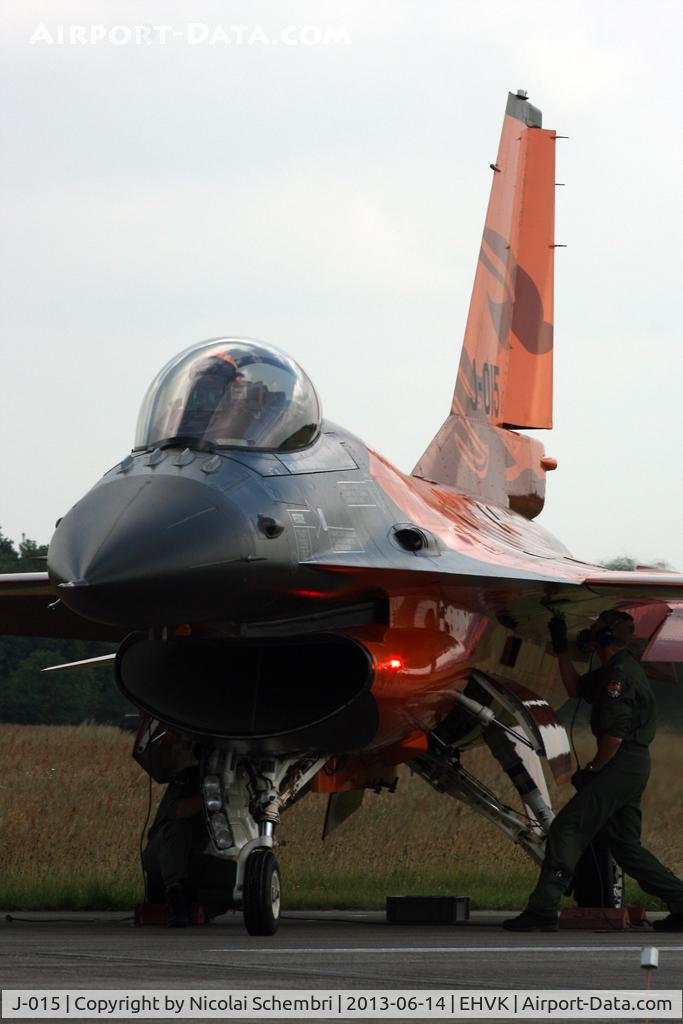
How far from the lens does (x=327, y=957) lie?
7406mm

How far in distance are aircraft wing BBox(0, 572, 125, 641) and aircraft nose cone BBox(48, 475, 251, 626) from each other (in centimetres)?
318

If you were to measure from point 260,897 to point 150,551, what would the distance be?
200 centimetres

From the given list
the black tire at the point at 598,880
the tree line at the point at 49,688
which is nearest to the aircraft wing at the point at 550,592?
the black tire at the point at 598,880

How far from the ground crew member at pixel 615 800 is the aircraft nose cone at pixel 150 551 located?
9.09 feet

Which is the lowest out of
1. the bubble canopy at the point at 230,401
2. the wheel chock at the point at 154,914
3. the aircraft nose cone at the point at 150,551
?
the wheel chock at the point at 154,914

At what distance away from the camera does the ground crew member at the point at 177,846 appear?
10.4m

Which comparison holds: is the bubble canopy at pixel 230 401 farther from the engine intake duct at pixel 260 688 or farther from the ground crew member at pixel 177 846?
the ground crew member at pixel 177 846

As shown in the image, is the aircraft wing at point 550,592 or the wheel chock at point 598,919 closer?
the aircraft wing at point 550,592

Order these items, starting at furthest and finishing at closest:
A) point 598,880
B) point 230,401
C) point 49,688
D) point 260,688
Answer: point 49,688
point 598,880
point 260,688
point 230,401

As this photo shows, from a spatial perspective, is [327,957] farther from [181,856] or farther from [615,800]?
[615,800]

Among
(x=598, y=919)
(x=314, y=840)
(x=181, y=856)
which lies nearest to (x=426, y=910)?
(x=598, y=919)

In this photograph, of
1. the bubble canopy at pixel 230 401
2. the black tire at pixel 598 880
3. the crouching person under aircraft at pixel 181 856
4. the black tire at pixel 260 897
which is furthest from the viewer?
the black tire at pixel 598 880

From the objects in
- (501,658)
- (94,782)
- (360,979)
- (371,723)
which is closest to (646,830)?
(94,782)

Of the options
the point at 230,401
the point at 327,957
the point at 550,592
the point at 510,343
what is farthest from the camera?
the point at 510,343
